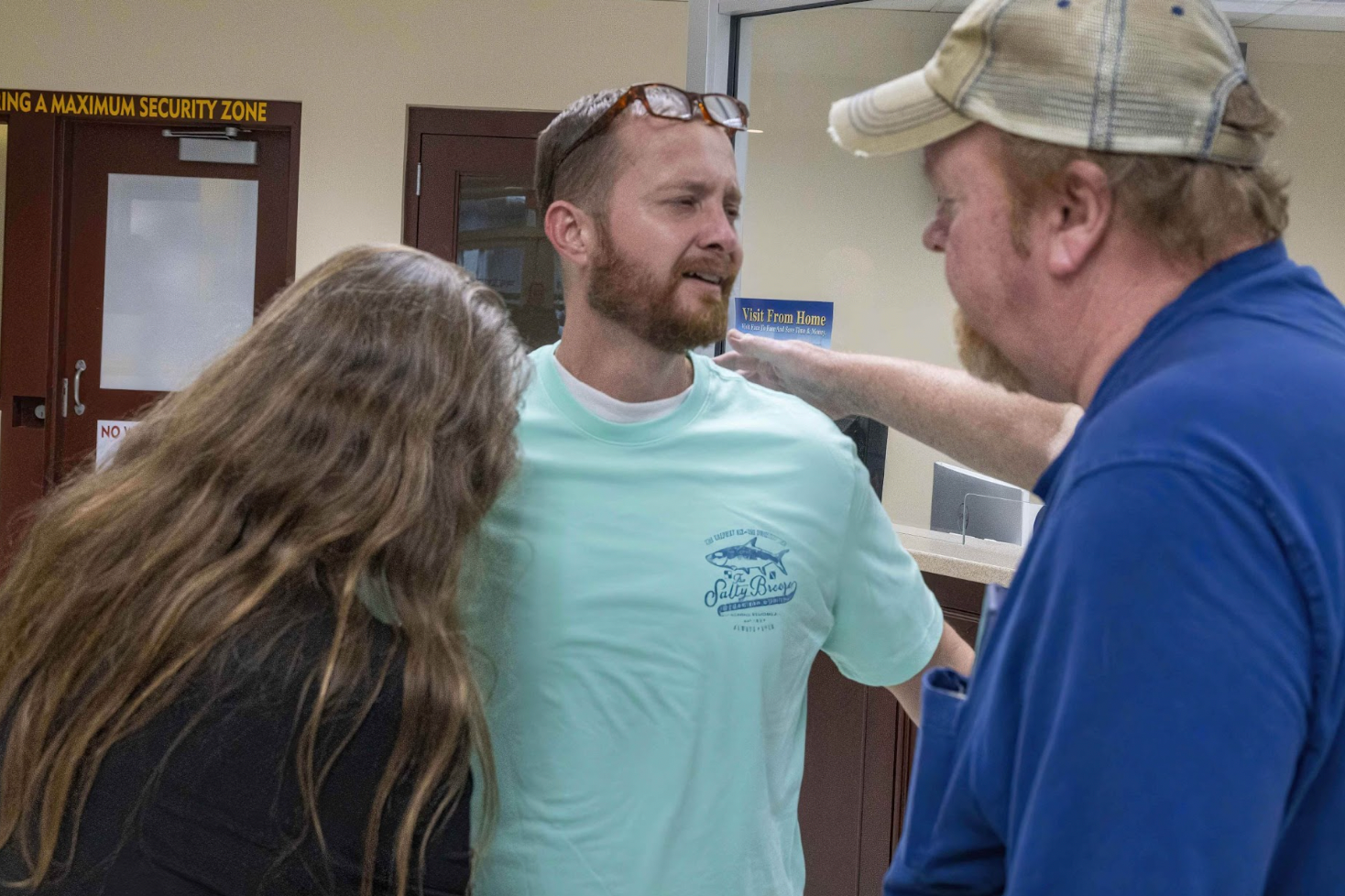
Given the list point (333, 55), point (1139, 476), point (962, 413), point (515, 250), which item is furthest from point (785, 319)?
point (333, 55)

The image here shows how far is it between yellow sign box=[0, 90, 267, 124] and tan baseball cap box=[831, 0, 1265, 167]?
4.88 metres

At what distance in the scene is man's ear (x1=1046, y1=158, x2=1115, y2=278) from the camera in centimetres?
74

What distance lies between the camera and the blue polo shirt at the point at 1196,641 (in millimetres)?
588

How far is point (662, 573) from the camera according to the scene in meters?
1.32

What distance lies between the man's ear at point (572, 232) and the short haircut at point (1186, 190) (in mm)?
879

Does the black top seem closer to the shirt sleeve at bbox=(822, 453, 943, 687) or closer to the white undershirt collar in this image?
the white undershirt collar

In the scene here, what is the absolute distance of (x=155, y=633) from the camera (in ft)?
3.10

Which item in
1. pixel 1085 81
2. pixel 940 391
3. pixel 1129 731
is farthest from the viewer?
pixel 940 391

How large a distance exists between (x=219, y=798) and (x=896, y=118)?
0.73 m

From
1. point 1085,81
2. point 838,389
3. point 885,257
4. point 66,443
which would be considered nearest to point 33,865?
point 1085,81

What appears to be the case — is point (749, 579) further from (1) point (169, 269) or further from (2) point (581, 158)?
(1) point (169, 269)

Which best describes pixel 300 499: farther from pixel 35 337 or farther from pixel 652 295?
pixel 35 337

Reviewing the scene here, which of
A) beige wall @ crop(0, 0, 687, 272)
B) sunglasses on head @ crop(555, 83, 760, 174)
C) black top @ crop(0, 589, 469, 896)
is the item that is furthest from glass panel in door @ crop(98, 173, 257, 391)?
black top @ crop(0, 589, 469, 896)

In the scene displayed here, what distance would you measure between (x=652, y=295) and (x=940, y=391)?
0.43 meters
